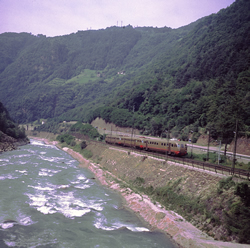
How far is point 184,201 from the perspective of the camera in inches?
1010

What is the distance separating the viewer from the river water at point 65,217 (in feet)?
65.6

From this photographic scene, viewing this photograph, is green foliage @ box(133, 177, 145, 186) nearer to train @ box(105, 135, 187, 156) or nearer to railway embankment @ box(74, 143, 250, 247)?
railway embankment @ box(74, 143, 250, 247)

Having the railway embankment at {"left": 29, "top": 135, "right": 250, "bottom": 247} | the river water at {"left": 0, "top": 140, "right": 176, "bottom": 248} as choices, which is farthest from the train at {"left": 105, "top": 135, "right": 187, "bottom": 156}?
the river water at {"left": 0, "top": 140, "right": 176, "bottom": 248}

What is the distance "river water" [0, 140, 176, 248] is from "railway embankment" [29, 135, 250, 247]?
157cm

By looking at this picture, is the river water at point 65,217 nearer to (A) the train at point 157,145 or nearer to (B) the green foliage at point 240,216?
(B) the green foliage at point 240,216

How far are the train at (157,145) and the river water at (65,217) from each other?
14232 millimetres

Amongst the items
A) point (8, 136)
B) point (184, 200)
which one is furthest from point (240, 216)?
point (8, 136)

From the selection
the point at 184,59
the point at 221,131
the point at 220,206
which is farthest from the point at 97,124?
the point at 220,206

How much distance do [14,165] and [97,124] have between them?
268 feet

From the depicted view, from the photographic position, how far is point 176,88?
345 ft

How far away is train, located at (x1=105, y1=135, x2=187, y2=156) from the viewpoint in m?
43.4

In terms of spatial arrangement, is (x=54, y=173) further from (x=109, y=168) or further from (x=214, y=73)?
(x=214, y=73)

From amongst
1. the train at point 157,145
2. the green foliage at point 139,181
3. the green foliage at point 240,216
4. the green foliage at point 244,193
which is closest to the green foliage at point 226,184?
the green foliage at point 240,216

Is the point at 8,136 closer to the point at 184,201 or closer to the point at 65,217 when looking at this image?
the point at 65,217
